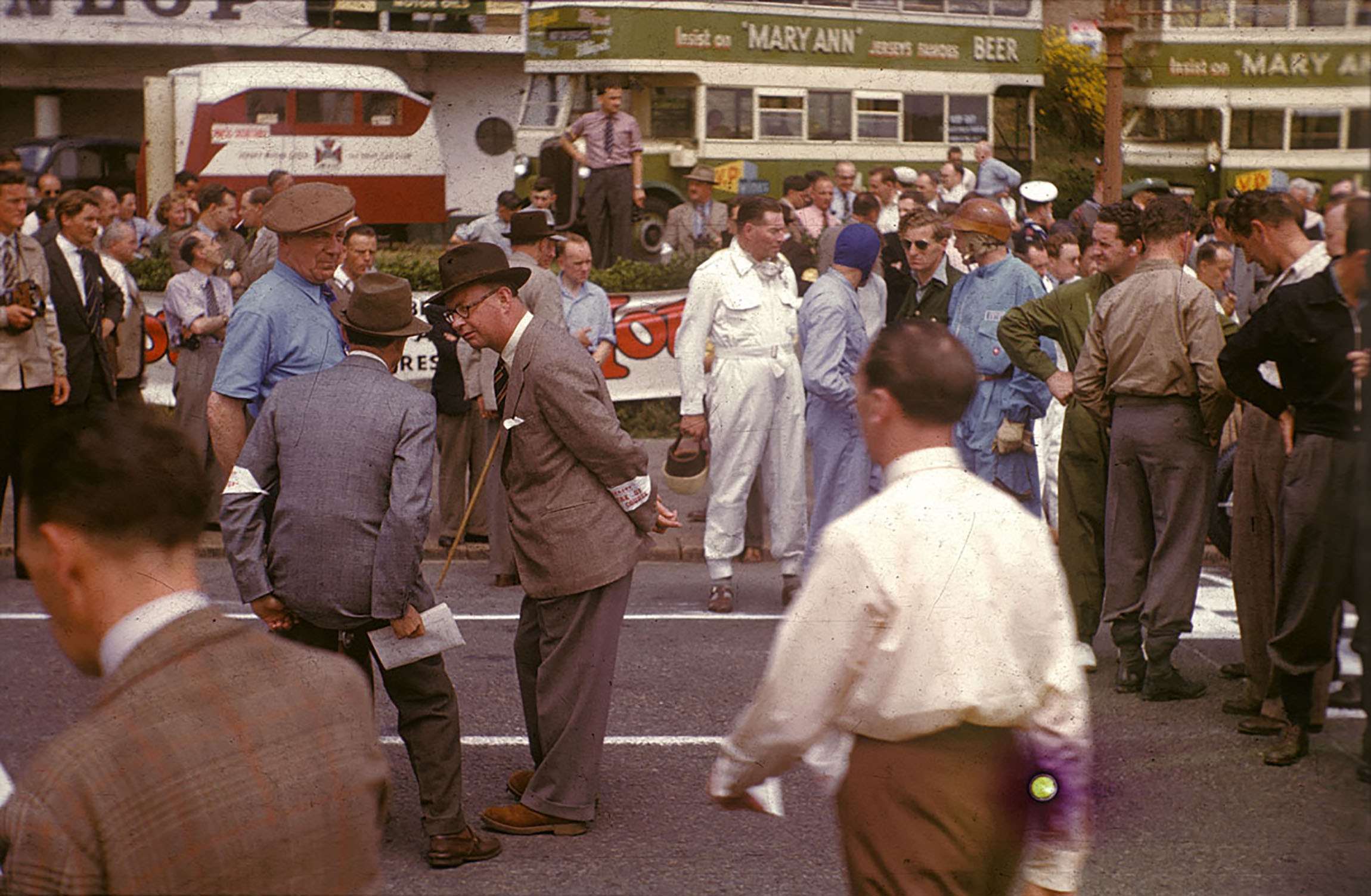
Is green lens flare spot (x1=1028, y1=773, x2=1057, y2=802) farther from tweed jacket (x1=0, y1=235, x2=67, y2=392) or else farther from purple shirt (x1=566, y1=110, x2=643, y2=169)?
purple shirt (x1=566, y1=110, x2=643, y2=169)

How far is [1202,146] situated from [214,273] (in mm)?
8290

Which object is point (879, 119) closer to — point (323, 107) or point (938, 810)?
point (323, 107)

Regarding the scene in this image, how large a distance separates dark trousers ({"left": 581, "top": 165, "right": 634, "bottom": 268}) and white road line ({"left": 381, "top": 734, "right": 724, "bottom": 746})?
1072 centimetres

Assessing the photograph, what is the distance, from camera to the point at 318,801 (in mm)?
2061

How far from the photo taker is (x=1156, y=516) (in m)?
7.17

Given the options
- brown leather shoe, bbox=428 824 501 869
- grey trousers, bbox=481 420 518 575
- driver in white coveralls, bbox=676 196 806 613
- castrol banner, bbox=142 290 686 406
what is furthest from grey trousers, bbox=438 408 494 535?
brown leather shoe, bbox=428 824 501 869

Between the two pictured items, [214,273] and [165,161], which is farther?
[165,161]

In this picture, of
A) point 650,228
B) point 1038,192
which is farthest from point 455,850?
point 650,228

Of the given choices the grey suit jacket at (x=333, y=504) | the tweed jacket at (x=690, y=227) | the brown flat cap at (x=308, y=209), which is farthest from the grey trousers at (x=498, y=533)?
the tweed jacket at (x=690, y=227)

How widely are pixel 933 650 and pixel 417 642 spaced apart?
241 centimetres

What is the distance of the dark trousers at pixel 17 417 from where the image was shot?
29.9 ft

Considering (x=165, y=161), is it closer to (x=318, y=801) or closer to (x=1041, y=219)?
(x=1041, y=219)

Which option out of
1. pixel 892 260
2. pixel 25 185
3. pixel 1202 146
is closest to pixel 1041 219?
pixel 892 260

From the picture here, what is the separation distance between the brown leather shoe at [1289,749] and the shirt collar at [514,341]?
3.09m
